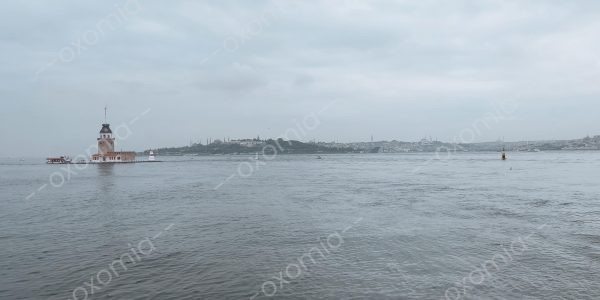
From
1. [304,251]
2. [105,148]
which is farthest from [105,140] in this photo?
[304,251]

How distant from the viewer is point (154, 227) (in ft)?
74.7

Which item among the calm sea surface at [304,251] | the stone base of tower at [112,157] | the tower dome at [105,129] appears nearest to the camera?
the calm sea surface at [304,251]

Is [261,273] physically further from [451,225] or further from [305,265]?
[451,225]

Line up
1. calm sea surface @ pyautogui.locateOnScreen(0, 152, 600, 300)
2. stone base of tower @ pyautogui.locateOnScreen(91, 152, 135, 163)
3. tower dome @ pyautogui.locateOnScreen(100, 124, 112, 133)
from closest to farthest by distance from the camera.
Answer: calm sea surface @ pyautogui.locateOnScreen(0, 152, 600, 300), stone base of tower @ pyautogui.locateOnScreen(91, 152, 135, 163), tower dome @ pyautogui.locateOnScreen(100, 124, 112, 133)

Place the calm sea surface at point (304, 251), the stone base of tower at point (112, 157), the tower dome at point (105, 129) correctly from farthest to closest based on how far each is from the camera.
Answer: the tower dome at point (105, 129) → the stone base of tower at point (112, 157) → the calm sea surface at point (304, 251)

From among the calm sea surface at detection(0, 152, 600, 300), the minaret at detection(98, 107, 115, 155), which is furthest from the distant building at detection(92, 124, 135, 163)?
the calm sea surface at detection(0, 152, 600, 300)

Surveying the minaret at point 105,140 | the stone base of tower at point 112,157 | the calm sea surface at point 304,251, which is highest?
the minaret at point 105,140

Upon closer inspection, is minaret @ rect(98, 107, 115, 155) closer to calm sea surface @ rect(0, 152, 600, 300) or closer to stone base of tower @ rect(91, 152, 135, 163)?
stone base of tower @ rect(91, 152, 135, 163)

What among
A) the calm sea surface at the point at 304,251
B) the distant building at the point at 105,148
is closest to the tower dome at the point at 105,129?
the distant building at the point at 105,148

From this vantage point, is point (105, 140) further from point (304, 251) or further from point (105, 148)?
point (304, 251)

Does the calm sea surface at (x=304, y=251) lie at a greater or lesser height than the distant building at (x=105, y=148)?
lesser

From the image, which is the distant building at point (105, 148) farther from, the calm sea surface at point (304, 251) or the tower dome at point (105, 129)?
the calm sea surface at point (304, 251)

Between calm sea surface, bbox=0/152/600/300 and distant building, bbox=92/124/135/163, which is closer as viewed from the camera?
calm sea surface, bbox=0/152/600/300

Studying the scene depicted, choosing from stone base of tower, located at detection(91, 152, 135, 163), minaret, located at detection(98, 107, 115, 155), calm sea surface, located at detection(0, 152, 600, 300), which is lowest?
calm sea surface, located at detection(0, 152, 600, 300)
